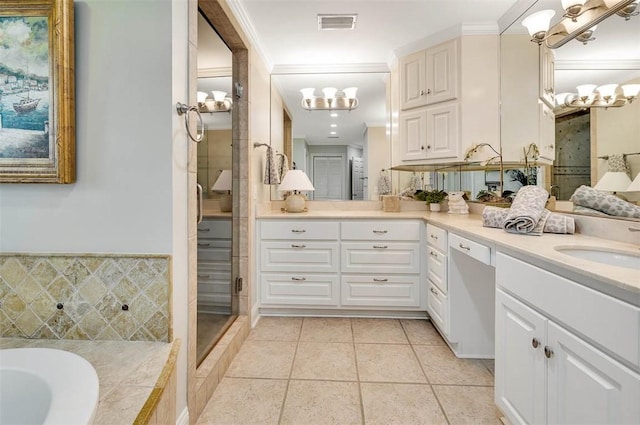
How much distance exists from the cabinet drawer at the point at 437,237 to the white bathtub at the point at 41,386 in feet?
6.67

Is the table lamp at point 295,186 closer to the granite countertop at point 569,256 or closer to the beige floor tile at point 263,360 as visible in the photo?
the beige floor tile at point 263,360

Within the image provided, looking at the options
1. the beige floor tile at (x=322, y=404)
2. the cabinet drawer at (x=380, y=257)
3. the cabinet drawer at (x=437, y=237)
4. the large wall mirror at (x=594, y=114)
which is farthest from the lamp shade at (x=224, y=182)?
the large wall mirror at (x=594, y=114)

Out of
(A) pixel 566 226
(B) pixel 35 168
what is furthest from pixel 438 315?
(B) pixel 35 168

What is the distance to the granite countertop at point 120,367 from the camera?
856mm

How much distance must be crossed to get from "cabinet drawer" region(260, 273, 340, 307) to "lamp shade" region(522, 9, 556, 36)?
224 cm

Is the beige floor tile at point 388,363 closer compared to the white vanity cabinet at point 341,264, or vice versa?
the beige floor tile at point 388,363

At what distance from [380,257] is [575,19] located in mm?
1942

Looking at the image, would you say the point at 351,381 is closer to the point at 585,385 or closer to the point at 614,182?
the point at 585,385

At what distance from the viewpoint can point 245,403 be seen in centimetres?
165

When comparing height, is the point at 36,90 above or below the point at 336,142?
below

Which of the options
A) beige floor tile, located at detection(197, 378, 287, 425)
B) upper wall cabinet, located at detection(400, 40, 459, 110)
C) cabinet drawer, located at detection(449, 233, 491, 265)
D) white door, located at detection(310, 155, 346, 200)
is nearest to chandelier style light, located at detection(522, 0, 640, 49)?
upper wall cabinet, located at detection(400, 40, 459, 110)

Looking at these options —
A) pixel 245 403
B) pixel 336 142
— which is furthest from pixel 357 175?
pixel 245 403

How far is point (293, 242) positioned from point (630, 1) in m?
2.41

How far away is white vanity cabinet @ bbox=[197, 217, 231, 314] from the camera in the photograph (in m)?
1.91
